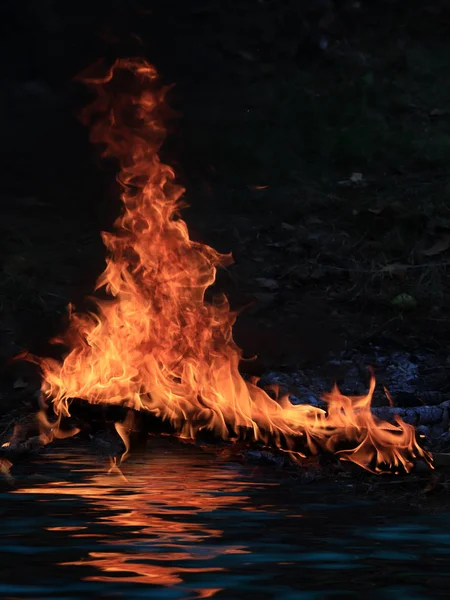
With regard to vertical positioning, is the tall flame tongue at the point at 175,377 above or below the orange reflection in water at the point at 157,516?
above

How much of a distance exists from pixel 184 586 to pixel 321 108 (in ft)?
60.4

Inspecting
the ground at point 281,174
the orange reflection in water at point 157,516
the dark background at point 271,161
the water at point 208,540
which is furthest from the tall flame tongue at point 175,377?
the dark background at point 271,161

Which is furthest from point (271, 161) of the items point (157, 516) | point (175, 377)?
point (157, 516)

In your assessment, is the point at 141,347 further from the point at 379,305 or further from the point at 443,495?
the point at 379,305

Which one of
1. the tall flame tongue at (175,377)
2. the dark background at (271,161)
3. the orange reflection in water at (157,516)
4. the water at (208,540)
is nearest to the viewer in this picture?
the water at (208,540)

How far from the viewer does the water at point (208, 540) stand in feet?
23.9

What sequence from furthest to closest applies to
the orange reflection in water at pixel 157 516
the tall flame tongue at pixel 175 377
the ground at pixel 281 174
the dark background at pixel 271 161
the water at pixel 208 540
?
1. the dark background at pixel 271 161
2. the ground at pixel 281 174
3. the tall flame tongue at pixel 175 377
4. the orange reflection in water at pixel 157 516
5. the water at pixel 208 540

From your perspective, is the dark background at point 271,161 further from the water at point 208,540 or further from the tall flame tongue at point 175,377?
the water at point 208,540

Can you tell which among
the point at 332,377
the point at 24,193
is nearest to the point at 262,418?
the point at 332,377

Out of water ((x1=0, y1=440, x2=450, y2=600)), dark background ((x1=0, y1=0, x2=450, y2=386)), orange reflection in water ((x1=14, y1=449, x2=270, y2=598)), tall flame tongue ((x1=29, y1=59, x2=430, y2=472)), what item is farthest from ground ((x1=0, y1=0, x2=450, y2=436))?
water ((x1=0, y1=440, x2=450, y2=600))

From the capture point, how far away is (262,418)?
1059cm

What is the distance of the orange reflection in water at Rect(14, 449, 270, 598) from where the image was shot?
7752 mm

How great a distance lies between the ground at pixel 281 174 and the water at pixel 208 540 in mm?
5015

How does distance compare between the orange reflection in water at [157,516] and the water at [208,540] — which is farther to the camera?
the orange reflection in water at [157,516]
